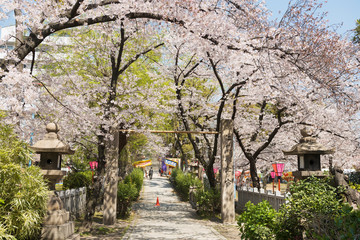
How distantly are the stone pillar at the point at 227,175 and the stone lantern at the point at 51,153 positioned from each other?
7459 mm

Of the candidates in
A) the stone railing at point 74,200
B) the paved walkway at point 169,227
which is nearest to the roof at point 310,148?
the paved walkway at point 169,227

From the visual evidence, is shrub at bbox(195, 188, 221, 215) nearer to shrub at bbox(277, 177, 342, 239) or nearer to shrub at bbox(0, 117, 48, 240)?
shrub at bbox(277, 177, 342, 239)

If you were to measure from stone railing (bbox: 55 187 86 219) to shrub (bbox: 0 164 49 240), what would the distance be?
5558 mm

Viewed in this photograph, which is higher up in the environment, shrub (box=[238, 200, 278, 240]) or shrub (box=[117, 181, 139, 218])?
shrub (box=[238, 200, 278, 240])

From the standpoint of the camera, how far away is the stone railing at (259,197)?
12105 mm

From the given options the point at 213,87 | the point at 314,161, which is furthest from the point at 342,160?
the point at 314,161

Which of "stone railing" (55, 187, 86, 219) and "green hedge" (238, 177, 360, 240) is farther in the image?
"stone railing" (55, 187, 86, 219)

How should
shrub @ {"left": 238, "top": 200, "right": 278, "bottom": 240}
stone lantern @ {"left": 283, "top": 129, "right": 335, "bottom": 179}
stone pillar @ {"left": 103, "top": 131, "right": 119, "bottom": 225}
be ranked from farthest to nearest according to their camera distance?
stone pillar @ {"left": 103, "top": 131, "right": 119, "bottom": 225} → stone lantern @ {"left": 283, "top": 129, "right": 335, "bottom": 179} → shrub @ {"left": 238, "top": 200, "right": 278, "bottom": 240}

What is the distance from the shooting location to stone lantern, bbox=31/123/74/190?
27.0 ft

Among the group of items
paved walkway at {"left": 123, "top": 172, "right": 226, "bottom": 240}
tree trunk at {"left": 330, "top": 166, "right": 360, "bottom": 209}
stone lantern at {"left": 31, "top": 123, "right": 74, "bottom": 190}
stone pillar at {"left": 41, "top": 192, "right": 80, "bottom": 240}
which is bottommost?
paved walkway at {"left": 123, "top": 172, "right": 226, "bottom": 240}

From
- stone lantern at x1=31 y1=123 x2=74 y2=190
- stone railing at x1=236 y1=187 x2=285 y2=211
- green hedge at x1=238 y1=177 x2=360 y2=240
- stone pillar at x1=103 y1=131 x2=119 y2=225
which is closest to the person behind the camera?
green hedge at x1=238 y1=177 x2=360 y2=240

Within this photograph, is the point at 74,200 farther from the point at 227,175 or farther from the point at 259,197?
the point at 259,197

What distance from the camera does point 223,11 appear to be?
7789 millimetres

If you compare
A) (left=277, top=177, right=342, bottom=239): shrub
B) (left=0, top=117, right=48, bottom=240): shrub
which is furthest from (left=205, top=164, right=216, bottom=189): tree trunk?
(left=0, top=117, right=48, bottom=240): shrub
